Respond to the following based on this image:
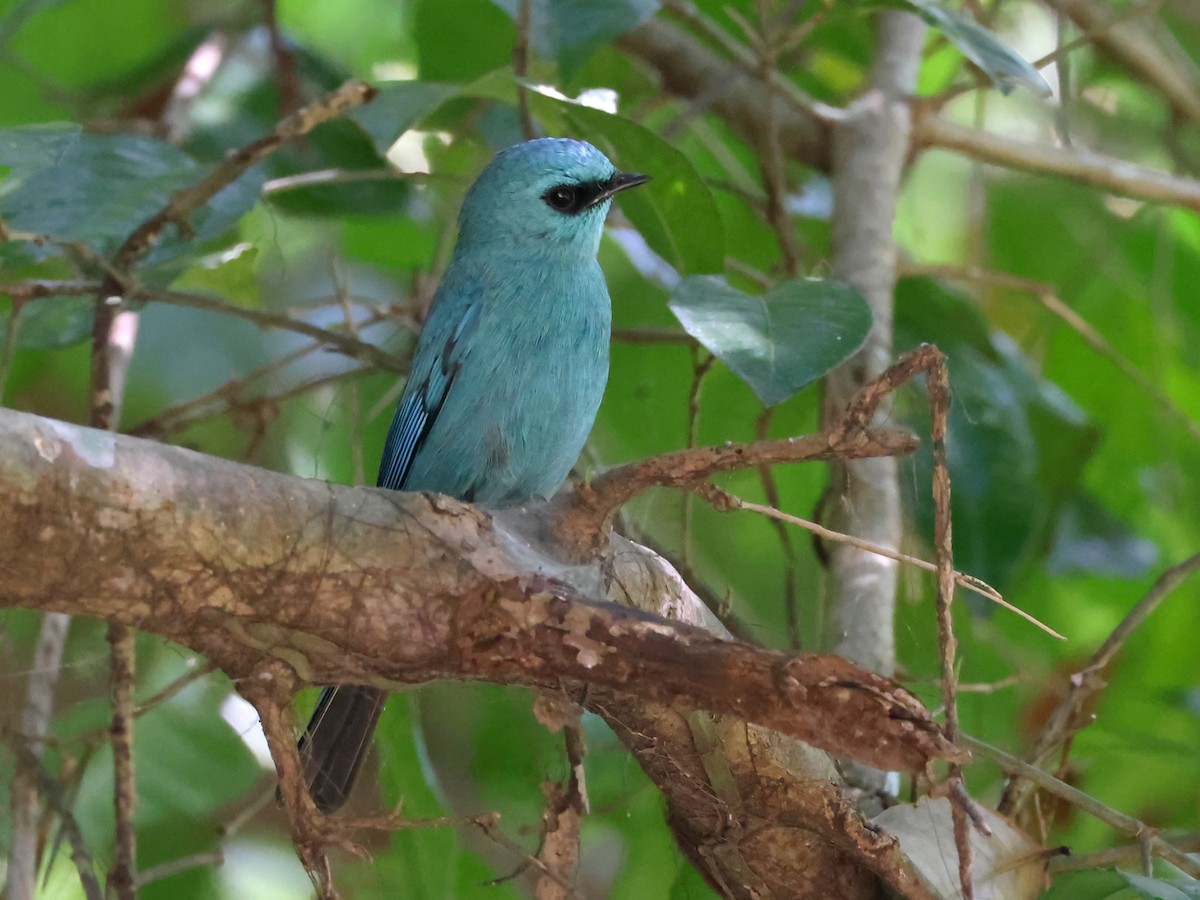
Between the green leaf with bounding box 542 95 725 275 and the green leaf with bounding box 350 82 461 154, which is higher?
the green leaf with bounding box 350 82 461 154

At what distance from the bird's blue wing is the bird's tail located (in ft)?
1.97

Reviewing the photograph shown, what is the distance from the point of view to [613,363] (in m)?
3.58

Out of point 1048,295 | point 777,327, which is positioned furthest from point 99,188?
point 1048,295

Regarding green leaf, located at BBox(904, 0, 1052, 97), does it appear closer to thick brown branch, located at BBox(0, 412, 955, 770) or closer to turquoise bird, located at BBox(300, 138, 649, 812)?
turquoise bird, located at BBox(300, 138, 649, 812)

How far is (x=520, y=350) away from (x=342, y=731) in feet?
3.05

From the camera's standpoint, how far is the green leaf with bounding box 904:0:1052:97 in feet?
8.72

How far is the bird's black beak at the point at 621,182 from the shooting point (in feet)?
9.81

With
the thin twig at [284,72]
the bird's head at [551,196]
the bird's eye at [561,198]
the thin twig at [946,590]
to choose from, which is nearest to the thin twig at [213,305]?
the bird's head at [551,196]

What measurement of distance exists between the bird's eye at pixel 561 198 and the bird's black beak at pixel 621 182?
3.6 inches

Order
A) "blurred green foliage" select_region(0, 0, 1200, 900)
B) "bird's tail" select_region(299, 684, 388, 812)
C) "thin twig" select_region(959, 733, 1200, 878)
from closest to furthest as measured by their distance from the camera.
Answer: "thin twig" select_region(959, 733, 1200, 878)
"bird's tail" select_region(299, 684, 388, 812)
"blurred green foliage" select_region(0, 0, 1200, 900)

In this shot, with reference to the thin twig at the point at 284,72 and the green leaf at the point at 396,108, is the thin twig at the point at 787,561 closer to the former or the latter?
the green leaf at the point at 396,108

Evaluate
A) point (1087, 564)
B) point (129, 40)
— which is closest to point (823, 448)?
point (1087, 564)

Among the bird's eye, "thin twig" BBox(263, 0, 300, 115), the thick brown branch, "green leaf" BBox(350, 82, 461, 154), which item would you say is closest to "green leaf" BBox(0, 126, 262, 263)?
"green leaf" BBox(350, 82, 461, 154)

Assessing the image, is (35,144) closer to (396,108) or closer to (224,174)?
(224,174)
